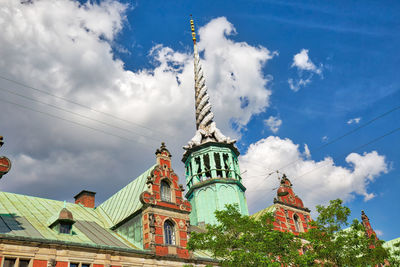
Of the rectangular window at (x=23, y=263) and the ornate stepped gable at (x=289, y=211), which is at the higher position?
the ornate stepped gable at (x=289, y=211)

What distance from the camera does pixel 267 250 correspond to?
22859 millimetres

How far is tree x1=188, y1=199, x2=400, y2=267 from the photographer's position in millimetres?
22594

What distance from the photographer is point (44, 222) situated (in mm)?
26438

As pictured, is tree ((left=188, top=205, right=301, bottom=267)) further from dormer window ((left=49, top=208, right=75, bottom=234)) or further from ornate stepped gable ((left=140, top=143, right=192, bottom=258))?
dormer window ((left=49, top=208, right=75, bottom=234))

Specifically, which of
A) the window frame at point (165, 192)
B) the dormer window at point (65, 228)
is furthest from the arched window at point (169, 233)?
the dormer window at point (65, 228)

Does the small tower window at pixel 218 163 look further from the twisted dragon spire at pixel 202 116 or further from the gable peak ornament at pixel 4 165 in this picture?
the gable peak ornament at pixel 4 165

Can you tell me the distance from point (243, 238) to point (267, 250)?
165 cm

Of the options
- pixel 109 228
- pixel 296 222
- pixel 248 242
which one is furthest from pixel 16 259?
pixel 296 222

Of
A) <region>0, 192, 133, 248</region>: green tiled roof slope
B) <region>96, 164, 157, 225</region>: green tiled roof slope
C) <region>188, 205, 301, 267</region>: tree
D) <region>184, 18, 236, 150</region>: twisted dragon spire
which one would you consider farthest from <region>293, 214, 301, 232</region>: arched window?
<region>0, 192, 133, 248</region>: green tiled roof slope

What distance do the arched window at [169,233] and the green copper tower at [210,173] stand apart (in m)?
10.1

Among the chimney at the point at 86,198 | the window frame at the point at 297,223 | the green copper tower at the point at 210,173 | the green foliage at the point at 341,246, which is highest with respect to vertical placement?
the green copper tower at the point at 210,173

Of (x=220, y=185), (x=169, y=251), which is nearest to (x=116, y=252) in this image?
(x=169, y=251)

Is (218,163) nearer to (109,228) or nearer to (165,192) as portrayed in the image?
(165,192)

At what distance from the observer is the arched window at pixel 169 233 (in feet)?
96.3
